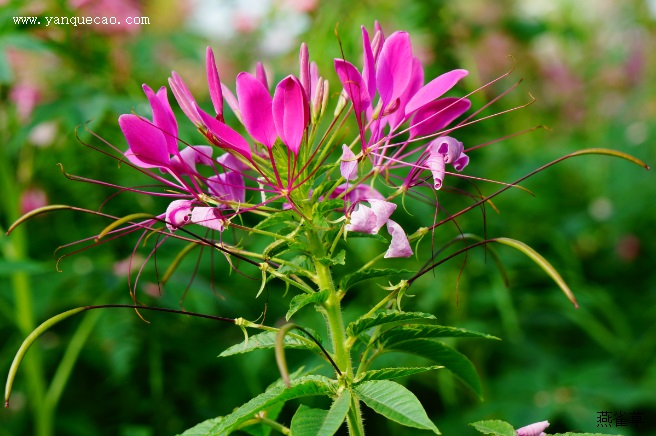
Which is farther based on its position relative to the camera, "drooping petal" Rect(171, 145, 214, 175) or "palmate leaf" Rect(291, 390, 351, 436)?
"drooping petal" Rect(171, 145, 214, 175)

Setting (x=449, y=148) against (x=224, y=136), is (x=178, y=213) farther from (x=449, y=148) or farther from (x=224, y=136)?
(x=449, y=148)

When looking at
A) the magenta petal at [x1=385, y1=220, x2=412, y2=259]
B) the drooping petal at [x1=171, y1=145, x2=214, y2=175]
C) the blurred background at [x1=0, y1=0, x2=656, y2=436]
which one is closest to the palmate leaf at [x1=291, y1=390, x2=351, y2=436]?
the magenta petal at [x1=385, y1=220, x2=412, y2=259]

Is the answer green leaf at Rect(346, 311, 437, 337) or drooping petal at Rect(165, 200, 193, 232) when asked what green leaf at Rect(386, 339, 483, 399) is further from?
drooping petal at Rect(165, 200, 193, 232)

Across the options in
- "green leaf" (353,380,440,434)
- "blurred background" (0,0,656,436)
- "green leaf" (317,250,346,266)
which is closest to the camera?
"green leaf" (353,380,440,434)

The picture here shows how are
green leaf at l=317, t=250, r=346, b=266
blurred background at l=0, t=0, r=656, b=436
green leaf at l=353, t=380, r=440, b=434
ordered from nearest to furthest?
green leaf at l=353, t=380, r=440, b=434 → green leaf at l=317, t=250, r=346, b=266 → blurred background at l=0, t=0, r=656, b=436

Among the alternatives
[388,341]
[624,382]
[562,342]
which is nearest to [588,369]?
[624,382]

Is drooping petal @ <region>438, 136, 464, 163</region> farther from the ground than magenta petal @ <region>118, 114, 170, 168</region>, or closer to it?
closer to it

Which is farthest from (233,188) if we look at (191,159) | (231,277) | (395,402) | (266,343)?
(231,277)
